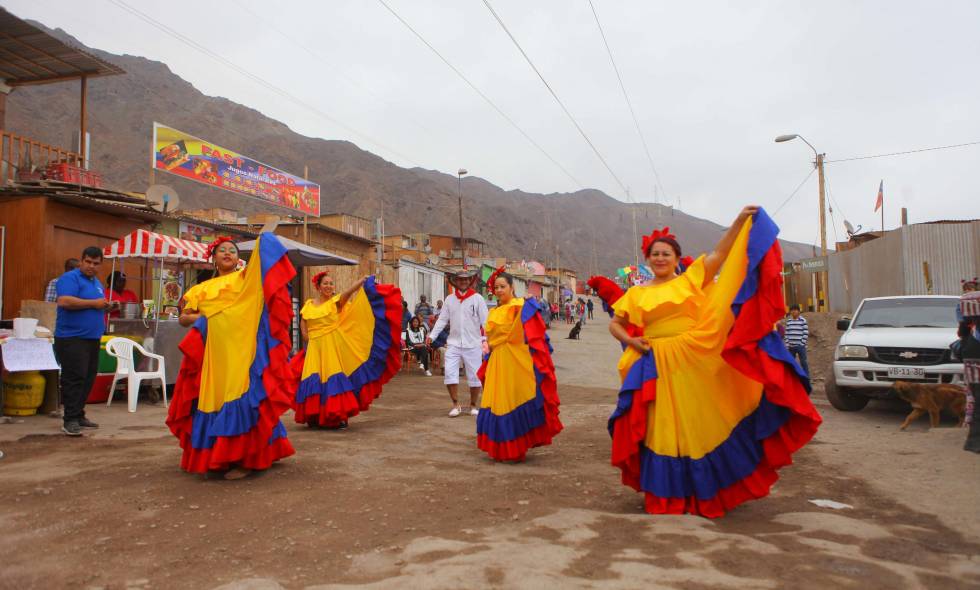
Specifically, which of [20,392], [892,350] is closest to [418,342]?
[20,392]

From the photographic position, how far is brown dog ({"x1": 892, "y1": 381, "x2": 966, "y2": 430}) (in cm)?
723

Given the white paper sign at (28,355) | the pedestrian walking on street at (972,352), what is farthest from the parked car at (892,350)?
the white paper sign at (28,355)

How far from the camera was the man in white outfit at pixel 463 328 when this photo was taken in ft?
28.4

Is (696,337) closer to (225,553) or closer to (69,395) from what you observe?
(225,553)

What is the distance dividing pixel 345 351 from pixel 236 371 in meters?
2.50

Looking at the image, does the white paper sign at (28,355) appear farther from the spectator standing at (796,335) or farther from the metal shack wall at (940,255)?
the metal shack wall at (940,255)

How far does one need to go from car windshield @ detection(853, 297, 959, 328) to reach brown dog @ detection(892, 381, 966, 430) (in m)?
1.52

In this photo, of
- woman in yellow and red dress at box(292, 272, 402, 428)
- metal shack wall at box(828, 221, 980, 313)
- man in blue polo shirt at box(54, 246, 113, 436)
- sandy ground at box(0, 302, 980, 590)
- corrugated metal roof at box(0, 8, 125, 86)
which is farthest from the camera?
metal shack wall at box(828, 221, 980, 313)

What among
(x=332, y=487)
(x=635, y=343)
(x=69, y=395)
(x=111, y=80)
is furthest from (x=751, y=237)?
(x=111, y=80)

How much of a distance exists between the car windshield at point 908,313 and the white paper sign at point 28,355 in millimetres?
10442

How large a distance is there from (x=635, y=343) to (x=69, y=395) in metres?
5.56

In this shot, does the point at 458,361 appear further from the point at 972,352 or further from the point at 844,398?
the point at 972,352

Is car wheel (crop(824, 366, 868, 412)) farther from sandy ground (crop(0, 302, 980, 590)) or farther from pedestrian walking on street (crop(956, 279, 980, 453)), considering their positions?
pedestrian walking on street (crop(956, 279, 980, 453))

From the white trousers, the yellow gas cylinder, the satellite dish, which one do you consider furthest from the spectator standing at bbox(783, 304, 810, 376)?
the satellite dish
